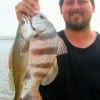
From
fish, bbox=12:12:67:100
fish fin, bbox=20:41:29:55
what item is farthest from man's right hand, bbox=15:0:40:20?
fish fin, bbox=20:41:29:55

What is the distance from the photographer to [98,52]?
4.09 metres

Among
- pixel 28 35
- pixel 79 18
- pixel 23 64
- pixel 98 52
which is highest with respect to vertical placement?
pixel 28 35

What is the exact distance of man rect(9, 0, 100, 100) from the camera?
156 inches

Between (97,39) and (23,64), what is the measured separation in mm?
1473

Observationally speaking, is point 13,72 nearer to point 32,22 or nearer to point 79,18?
point 32,22

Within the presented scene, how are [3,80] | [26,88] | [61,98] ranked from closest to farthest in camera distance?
[26,88], [61,98], [3,80]

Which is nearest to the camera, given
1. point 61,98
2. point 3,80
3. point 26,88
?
point 26,88

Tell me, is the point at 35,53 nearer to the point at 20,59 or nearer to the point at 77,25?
the point at 20,59

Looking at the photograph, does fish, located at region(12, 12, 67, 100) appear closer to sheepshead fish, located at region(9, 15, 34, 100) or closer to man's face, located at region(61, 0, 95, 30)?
sheepshead fish, located at region(9, 15, 34, 100)

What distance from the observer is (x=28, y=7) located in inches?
118

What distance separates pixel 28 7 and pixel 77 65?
1245mm

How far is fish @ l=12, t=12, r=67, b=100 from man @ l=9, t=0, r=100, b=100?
0.83m

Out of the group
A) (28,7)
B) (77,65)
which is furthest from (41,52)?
(77,65)

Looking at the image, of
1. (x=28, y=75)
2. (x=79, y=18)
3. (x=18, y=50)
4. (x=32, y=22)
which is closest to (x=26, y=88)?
(x=28, y=75)
